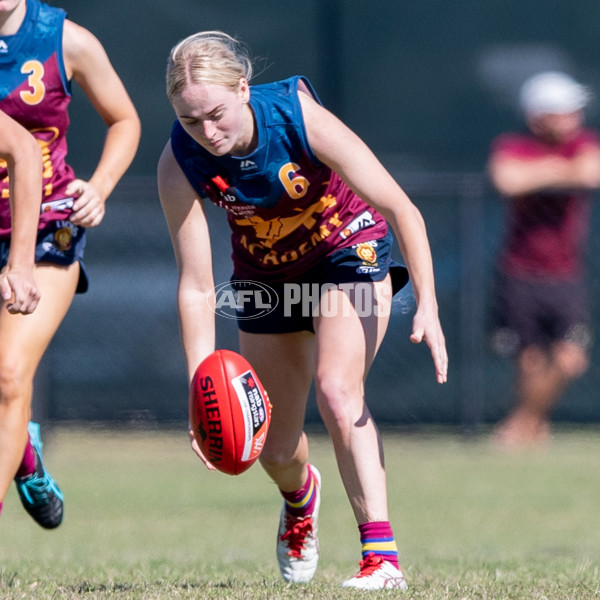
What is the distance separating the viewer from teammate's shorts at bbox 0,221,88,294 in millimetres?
4594

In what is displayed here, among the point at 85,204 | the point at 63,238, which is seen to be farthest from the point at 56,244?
the point at 85,204

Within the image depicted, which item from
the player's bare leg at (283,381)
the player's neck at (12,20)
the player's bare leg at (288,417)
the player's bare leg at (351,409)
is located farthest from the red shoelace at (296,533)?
the player's neck at (12,20)

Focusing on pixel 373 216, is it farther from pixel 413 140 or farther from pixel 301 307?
pixel 413 140

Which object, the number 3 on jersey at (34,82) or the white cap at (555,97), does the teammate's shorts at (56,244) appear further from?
the white cap at (555,97)

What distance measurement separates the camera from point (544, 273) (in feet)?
30.3

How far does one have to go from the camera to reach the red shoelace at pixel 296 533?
15.6 ft

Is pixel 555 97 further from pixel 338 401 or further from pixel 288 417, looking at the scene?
pixel 338 401

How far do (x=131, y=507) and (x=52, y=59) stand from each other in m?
3.11

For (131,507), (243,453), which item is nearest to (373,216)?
(243,453)

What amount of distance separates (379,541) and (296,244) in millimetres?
1042

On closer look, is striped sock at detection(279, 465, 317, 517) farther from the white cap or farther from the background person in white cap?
the white cap

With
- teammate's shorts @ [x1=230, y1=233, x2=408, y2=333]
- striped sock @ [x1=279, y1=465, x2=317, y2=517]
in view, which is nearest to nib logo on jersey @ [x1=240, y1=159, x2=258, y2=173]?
teammate's shorts @ [x1=230, y1=233, x2=408, y2=333]

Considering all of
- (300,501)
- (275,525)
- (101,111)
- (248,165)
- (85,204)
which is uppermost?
(101,111)

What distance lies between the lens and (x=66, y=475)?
324 inches
